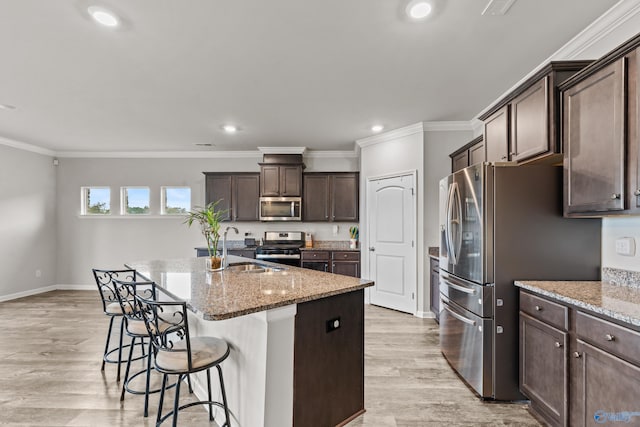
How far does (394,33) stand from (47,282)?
7.26 meters

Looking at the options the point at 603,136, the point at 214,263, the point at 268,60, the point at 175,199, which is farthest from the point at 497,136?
the point at 175,199

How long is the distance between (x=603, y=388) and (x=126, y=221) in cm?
695

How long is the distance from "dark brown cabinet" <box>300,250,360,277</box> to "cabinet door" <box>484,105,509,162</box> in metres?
2.78

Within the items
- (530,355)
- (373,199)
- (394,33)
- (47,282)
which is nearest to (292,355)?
(530,355)

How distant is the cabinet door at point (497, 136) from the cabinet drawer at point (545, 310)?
3.93 feet

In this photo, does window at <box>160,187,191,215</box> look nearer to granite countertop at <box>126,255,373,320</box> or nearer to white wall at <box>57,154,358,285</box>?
white wall at <box>57,154,358,285</box>

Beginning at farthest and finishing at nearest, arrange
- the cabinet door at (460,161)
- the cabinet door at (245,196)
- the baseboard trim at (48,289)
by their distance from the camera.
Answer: the cabinet door at (245,196)
the baseboard trim at (48,289)
the cabinet door at (460,161)

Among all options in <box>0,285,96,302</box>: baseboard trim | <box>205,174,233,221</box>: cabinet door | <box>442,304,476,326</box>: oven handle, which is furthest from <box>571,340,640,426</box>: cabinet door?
<box>0,285,96,302</box>: baseboard trim

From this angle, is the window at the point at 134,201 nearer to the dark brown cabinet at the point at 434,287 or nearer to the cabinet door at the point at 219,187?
the cabinet door at the point at 219,187

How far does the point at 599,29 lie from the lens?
220 cm

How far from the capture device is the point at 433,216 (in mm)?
4359

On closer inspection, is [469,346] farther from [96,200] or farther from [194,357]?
[96,200]

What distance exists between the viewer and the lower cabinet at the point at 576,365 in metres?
1.43

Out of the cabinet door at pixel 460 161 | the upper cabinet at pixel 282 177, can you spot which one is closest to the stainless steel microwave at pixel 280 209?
the upper cabinet at pixel 282 177
